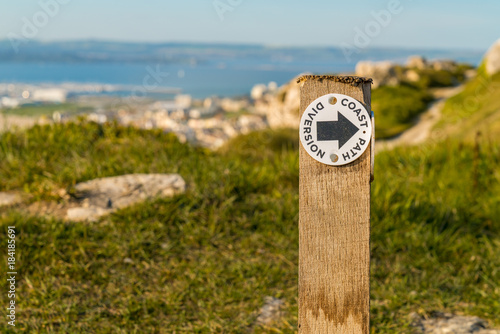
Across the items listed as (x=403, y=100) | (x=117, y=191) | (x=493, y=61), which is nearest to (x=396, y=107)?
(x=403, y=100)

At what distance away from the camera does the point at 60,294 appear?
124 inches

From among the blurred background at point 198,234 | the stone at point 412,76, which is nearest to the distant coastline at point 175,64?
the stone at point 412,76

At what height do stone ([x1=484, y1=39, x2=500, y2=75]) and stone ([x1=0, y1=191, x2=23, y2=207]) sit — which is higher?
stone ([x1=484, y1=39, x2=500, y2=75])

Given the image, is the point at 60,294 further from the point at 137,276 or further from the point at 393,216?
the point at 393,216

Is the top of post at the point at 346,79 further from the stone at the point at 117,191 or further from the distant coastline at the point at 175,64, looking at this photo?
the distant coastline at the point at 175,64

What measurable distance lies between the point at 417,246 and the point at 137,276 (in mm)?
2243

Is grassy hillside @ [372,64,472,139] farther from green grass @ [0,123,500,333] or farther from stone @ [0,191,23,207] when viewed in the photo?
stone @ [0,191,23,207]

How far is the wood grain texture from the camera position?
72.6 inches

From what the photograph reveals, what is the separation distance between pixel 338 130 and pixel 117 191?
2.86 metres

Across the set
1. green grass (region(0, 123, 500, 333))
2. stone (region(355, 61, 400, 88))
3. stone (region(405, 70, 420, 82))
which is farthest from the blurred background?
stone (region(405, 70, 420, 82))

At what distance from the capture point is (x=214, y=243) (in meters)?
3.79

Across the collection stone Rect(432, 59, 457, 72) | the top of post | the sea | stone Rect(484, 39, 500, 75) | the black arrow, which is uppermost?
the sea

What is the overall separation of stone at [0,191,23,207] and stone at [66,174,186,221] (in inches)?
19.5

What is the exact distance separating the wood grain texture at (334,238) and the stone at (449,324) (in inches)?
48.6
